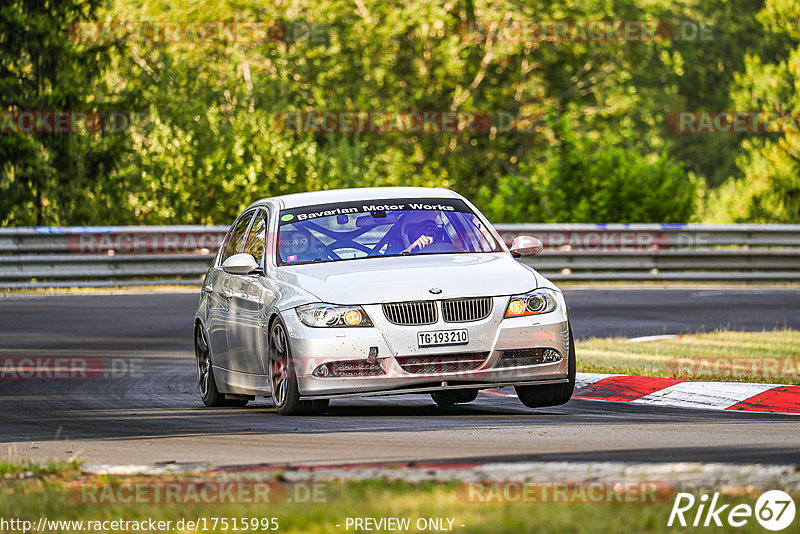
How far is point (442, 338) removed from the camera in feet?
32.1

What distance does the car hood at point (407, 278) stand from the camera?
9.84 meters

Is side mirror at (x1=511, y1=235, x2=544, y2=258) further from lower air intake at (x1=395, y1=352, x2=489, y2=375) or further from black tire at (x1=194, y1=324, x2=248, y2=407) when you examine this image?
black tire at (x1=194, y1=324, x2=248, y2=407)

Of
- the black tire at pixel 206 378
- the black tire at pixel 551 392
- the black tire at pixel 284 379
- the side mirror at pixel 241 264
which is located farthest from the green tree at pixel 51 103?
the black tire at pixel 551 392

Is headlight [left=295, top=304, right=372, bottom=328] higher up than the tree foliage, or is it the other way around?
headlight [left=295, top=304, right=372, bottom=328]

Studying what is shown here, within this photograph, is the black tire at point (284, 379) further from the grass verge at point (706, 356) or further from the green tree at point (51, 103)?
the green tree at point (51, 103)

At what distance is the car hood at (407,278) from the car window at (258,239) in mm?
666

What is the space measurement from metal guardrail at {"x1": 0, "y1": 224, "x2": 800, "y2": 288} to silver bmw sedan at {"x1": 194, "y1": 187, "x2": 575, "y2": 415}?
47.9 feet

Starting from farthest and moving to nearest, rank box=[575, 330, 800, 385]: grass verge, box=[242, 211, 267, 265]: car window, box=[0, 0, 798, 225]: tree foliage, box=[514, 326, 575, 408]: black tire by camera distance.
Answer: box=[0, 0, 798, 225]: tree foliage
box=[575, 330, 800, 385]: grass verge
box=[242, 211, 267, 265]: car window
box=[514, 326, 575, 408]: black tire

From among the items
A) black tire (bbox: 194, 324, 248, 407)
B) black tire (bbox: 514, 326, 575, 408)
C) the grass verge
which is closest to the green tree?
the grass verge

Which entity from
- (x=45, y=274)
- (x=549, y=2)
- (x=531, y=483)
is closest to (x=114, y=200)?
(x=45, y=274)

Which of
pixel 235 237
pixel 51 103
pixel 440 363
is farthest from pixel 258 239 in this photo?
pixel 51 103

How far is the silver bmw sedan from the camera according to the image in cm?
980

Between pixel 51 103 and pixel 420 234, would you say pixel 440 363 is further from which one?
pixel 51 103

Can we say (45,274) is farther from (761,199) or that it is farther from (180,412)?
(761,199)
